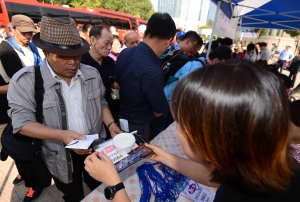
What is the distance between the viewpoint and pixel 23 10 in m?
9.47

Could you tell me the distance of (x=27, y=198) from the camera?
2020mm

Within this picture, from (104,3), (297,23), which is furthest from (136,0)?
(297,23)

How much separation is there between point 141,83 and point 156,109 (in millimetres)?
328

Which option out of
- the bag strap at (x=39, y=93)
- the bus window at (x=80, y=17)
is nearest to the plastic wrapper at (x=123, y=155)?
the bag strap at (x=39, y=93)

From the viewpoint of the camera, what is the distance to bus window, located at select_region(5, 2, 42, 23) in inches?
352

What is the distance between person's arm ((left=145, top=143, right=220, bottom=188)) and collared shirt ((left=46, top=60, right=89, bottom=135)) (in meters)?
0.63

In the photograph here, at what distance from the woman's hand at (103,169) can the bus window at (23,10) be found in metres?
11.8

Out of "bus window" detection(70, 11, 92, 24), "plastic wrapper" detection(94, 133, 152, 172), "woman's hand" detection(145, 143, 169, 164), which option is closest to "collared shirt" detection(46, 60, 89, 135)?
"plastic wrapper" detection(94, 133, 152, 172)

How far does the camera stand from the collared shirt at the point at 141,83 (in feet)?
5.33

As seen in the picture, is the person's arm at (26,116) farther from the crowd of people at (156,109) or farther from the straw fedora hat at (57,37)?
the straw fedora hat at (57,37)

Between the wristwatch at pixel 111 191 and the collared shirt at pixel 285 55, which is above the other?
the collared shirt at pixel 285 55

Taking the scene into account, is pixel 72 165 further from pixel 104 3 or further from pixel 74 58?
pixel 104 3

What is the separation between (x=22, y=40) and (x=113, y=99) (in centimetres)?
159

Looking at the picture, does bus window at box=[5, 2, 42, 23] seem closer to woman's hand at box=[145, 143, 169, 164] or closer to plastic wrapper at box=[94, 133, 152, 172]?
plastic wrapper at box=[94, 133, 152, 172]
